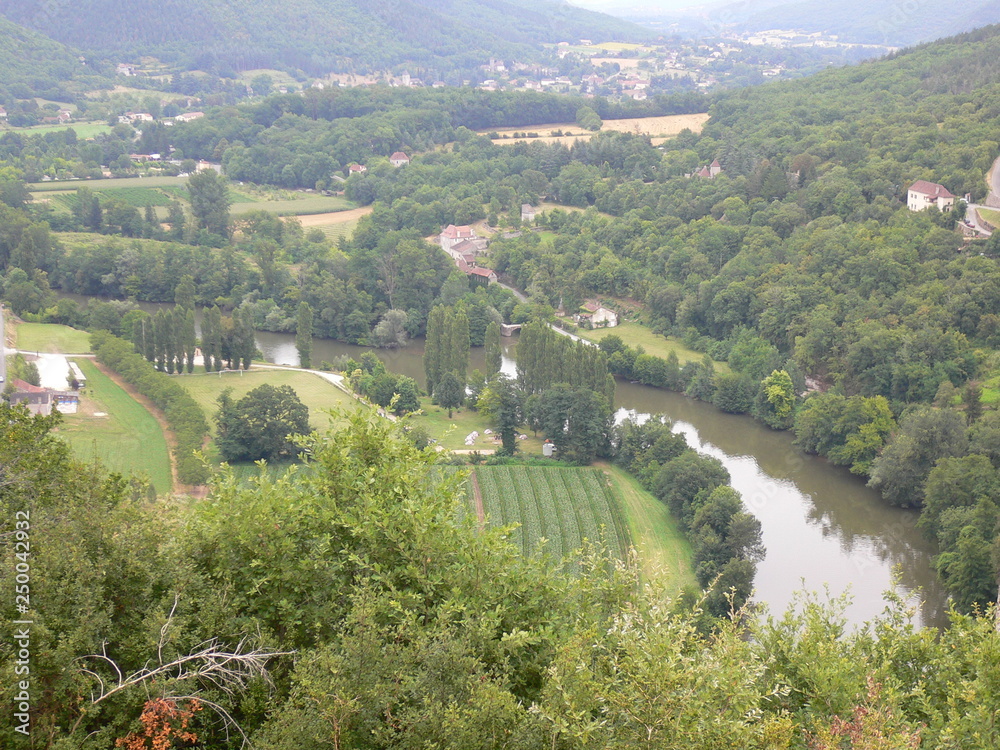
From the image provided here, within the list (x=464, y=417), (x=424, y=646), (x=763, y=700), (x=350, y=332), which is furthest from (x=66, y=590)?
(x=350, y=332)

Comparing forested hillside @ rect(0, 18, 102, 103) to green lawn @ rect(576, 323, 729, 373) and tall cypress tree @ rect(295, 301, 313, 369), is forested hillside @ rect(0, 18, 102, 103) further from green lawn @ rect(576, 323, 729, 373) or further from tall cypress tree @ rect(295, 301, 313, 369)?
green lawn @ rect(576, 323, 729, 373)

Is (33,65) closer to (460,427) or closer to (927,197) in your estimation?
(460,427)

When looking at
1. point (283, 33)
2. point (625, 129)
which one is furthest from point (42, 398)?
point (283, 33)

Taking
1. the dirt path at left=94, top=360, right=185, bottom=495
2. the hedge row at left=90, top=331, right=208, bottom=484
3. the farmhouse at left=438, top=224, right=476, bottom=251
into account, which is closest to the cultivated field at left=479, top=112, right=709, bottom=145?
the farmhouse at left=438, top=224, right=476, bottom=251

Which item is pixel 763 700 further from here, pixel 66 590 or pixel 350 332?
pixel 350 332

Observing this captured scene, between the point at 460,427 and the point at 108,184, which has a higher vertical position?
the point at 108,184

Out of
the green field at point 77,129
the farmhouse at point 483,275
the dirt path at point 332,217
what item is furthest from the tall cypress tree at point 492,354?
the green field at point 77,129
